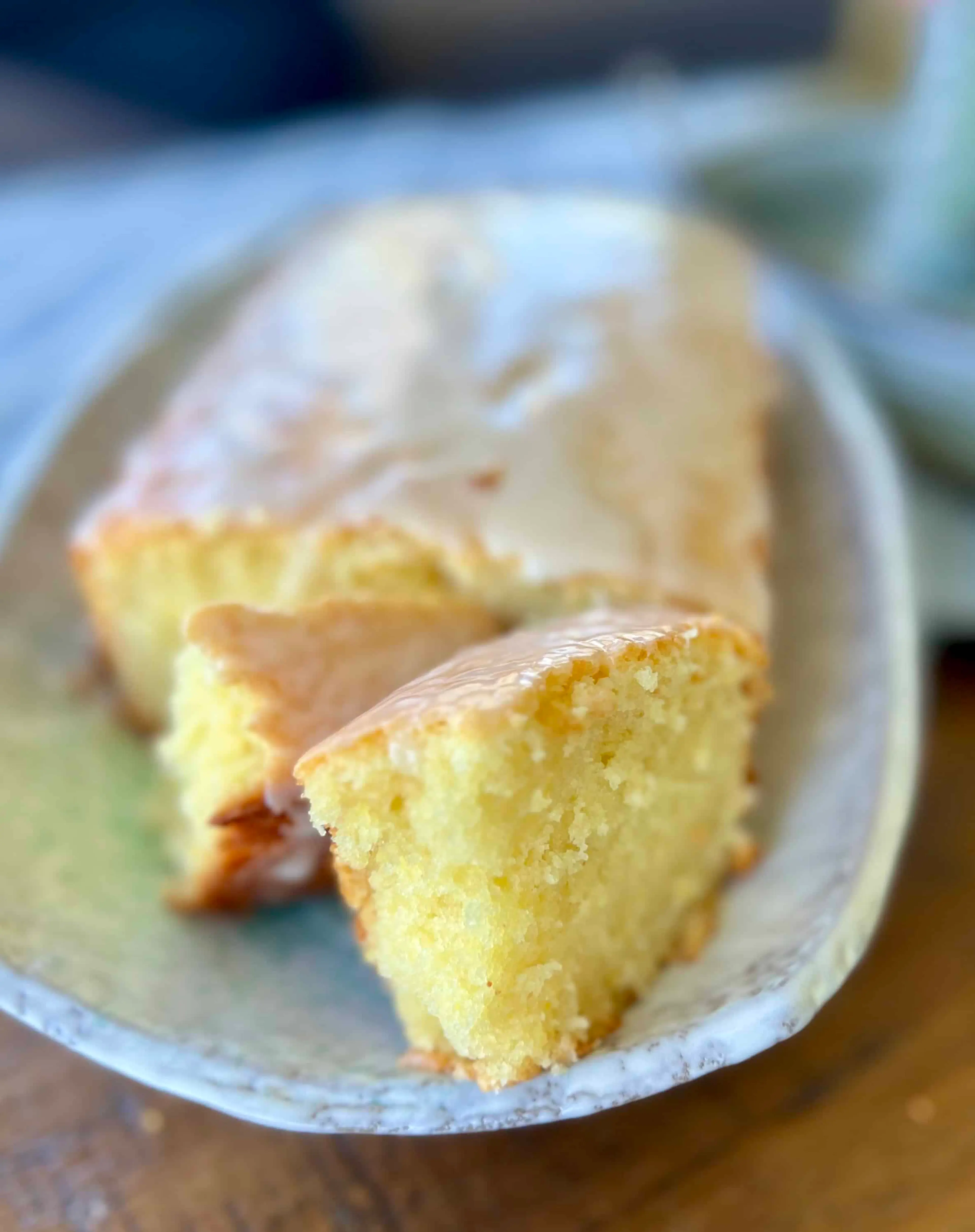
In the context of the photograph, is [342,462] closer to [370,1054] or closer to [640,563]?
[640,563]

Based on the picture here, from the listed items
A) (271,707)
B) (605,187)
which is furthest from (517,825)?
(605,187)

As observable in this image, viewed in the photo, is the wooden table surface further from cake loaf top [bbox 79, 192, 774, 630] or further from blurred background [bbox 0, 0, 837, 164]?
blurred background [bbox 0, 0, 837, 164]

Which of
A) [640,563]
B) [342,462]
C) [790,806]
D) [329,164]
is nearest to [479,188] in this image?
[329,164]

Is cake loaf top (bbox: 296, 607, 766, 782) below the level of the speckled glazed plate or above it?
above

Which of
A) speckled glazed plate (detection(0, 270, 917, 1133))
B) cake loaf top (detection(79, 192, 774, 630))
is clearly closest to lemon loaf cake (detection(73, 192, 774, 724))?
cake loaf top (detection(79, 192, 774, 630))

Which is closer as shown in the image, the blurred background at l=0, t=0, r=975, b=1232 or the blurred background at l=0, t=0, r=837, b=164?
the blurred background at l=0, t=0, r=975, b=1232
